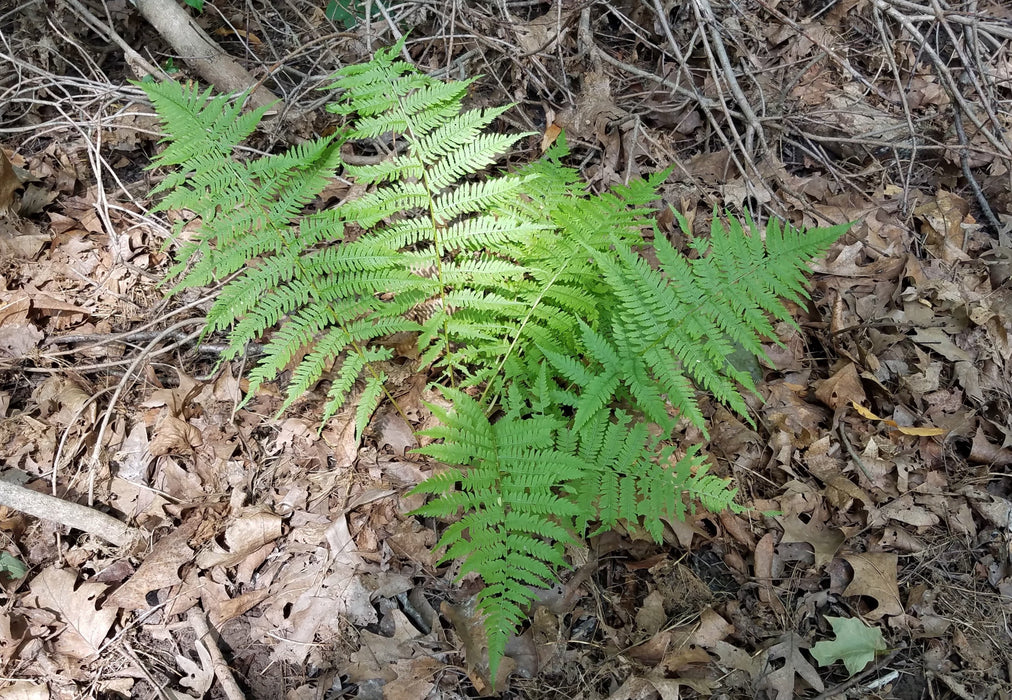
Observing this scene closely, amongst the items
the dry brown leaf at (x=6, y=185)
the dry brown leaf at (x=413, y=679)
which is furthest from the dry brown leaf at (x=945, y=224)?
the dry brown leaf at (x=6, y=185)

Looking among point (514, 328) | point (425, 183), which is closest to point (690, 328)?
point (514, 328)

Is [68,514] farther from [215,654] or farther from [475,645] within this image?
[475,645]

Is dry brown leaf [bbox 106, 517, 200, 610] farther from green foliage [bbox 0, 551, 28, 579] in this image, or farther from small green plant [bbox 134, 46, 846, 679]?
small green plant [bbox 134, 46, 846, 679]

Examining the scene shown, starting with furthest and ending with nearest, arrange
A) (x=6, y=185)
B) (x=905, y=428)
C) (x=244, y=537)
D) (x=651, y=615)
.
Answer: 1. (x=6, y=185)
2. (x=905, y=428)
3. (x=244, y=537)
4. (x=651, y=615)

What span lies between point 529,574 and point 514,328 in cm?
114

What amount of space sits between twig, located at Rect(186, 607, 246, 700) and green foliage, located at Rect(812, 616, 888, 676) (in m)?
2.26

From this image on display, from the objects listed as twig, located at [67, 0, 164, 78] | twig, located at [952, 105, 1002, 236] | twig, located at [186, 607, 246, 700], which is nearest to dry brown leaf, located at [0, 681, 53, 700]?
twig, located at [186, 607, 246, 700]

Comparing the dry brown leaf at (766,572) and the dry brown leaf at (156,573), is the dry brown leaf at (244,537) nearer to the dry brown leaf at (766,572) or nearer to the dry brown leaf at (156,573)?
the dry brown leaf at (156,573)

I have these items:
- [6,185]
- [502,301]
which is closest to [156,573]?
[502,301]

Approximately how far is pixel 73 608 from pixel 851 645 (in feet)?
10.3

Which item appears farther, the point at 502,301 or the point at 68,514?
the point at 502,301

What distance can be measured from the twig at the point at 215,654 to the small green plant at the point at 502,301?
3.04 feet

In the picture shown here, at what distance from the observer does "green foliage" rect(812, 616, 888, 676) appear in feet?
7.50

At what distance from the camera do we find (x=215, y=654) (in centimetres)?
226
